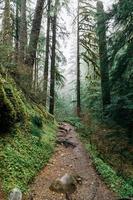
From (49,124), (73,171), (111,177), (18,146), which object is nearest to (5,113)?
(18,146)

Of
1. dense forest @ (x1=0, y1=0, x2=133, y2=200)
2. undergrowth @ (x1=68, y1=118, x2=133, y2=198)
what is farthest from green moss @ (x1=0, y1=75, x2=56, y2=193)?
undergrowth @ (x1=68, y1=118, x2=133, y2=198)

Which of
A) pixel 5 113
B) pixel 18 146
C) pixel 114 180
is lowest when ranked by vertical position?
pixel 114 180

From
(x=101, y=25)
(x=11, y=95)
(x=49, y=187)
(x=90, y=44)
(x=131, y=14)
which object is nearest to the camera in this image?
(x=49, y=187)

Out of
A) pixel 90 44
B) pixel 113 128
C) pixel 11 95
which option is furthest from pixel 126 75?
pixel 90 44

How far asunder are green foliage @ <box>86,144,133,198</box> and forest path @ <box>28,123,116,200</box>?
0.17 metres

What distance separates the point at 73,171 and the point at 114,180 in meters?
1.13

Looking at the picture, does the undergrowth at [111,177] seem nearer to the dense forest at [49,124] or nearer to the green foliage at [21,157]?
the dense forest at [49,124]

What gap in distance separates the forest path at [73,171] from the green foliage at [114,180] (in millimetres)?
167

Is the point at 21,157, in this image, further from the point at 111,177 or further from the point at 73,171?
the point at 111,177

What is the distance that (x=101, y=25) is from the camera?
1216 centimetres

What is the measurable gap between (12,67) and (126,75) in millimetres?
4844

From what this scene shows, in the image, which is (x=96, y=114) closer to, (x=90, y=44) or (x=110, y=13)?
(x=110, y=13)

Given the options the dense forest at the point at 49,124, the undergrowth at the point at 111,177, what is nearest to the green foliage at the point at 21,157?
the dense forest at the point at 49,124

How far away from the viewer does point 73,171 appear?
8.13 meters
